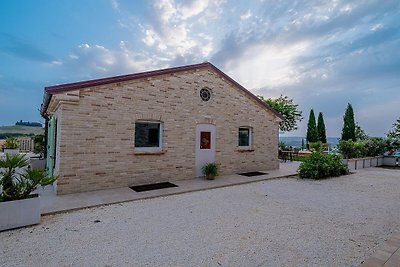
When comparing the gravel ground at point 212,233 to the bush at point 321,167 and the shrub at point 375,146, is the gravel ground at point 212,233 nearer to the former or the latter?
the bush at point 321,167

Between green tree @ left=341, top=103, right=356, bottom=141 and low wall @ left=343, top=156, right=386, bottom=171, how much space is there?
397 inches

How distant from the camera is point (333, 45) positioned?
11.5 m

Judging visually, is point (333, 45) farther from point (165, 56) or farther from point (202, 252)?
point (202, 252)

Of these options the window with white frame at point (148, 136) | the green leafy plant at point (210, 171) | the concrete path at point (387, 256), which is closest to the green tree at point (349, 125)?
the green leafy plant at point (210, 171)

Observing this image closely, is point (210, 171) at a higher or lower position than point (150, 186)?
higher

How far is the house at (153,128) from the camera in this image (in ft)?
21.0

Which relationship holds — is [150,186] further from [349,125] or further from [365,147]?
[349,125]

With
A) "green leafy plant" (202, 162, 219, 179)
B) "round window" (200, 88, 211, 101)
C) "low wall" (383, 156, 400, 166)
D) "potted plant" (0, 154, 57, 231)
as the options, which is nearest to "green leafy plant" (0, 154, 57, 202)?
"potted plant" (0, 154, 57, 231)

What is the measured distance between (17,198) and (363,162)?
16908 millimetres

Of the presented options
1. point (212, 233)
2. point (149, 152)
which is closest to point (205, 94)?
point (149, 152)

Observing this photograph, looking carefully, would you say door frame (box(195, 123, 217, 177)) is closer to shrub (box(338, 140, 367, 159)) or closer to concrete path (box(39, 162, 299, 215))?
concrete path (box(39, 162, 299, 215))

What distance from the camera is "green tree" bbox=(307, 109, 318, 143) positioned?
25969mm

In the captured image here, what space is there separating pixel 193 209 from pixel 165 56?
35.6 ft

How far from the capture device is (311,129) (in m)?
26.3
